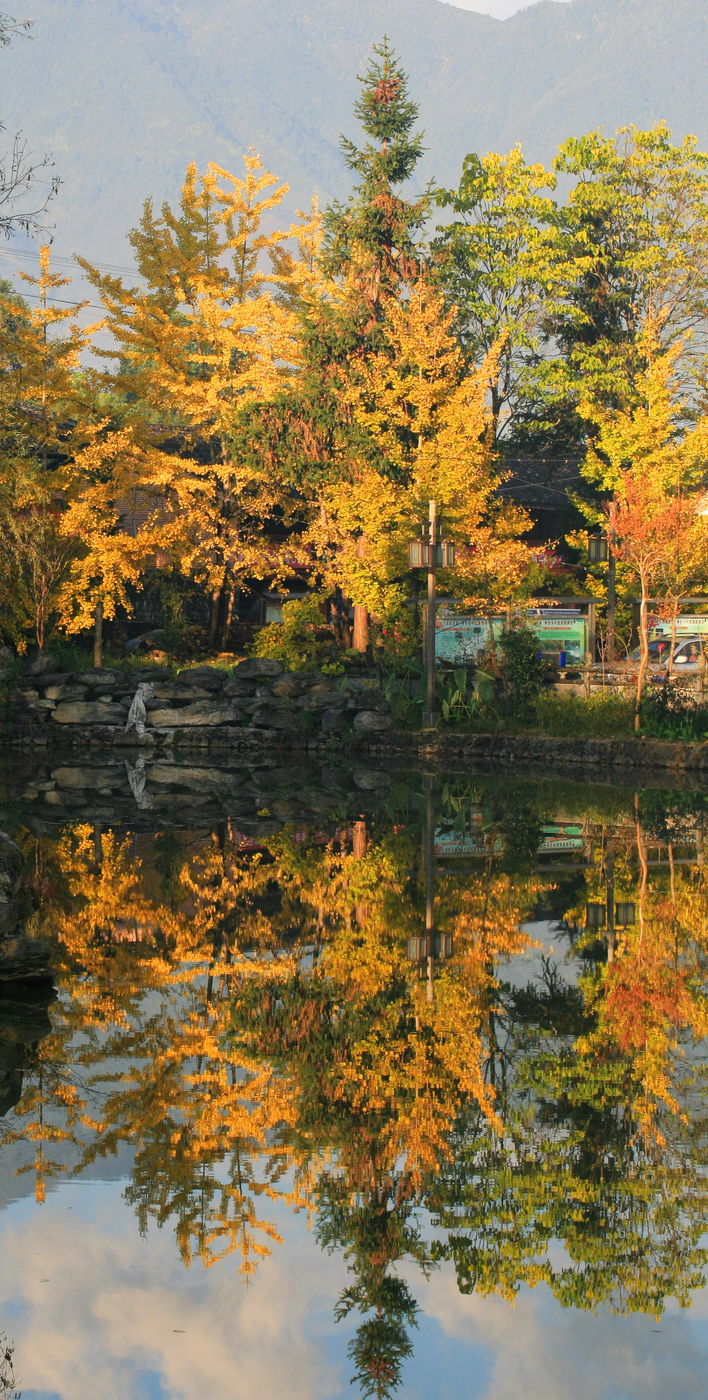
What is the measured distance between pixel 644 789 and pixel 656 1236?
63.5 ft

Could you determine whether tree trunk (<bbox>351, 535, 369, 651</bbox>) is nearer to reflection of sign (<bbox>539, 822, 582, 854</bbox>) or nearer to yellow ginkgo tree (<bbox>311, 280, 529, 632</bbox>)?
yellow ginkgo tree (<bbox>311, 280, 529, 632</bbox>)

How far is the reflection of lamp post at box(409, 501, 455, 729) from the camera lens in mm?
31906

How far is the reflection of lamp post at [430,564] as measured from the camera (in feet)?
105

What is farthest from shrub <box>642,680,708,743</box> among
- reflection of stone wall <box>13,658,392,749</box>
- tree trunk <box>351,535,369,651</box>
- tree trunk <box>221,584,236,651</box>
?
tree trunk <box>221,584,236,651</box>

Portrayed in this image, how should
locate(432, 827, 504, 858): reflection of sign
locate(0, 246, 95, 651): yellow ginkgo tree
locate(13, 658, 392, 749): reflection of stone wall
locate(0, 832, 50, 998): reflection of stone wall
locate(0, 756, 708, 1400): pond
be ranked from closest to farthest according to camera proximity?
locate(0, 756, 708, 1400): pond < locate(0, 832, 50, 998): reflection of stone wall < locate(432, 827, 504, 858): reflection of sign < locate(13, 658, 392, 749): reflection of stone wall < locate(0, 246, 95, 651): yellow ginkgo tree

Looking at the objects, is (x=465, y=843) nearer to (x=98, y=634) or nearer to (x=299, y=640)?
(x=299, y=640)

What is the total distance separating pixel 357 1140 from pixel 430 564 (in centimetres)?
2506

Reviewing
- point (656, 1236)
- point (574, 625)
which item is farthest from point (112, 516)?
point (656, 1236)

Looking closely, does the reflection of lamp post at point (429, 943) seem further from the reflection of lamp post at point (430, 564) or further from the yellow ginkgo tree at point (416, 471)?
the yellow ginkgo tree at point (416, 471)

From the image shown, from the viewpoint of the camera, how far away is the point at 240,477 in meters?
38.1

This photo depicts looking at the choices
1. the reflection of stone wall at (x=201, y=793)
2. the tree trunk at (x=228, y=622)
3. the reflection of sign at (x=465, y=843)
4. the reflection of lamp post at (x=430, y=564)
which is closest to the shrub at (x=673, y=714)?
the reflection of lamp post at (x=430, y=564)

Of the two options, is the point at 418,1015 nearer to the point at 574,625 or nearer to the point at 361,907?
the point at 361,907

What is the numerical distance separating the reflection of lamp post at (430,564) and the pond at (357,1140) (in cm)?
1691

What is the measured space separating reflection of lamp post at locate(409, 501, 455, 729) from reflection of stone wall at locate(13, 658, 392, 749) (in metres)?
1.56
